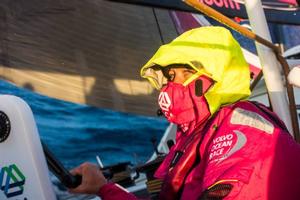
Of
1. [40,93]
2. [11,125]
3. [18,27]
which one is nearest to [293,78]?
[11,125]

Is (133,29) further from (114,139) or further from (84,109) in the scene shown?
(114,139)

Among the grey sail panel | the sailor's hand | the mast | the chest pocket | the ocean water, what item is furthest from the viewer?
the ocean water

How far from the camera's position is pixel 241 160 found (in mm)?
1035

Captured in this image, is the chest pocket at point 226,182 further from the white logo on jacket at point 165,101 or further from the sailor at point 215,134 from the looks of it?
the white logo on jacket at point 165,101

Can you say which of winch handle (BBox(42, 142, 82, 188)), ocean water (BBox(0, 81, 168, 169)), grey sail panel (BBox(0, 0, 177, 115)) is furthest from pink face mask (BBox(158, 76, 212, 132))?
ocean water (BBox(0, 81, 168, 169))

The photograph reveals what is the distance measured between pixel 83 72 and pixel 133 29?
16.8 inches

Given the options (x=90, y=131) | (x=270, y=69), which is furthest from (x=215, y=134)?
(x=90, y=131)

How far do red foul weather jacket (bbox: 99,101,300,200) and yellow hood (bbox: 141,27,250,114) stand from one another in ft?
0.17

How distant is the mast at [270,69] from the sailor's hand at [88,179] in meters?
0.41

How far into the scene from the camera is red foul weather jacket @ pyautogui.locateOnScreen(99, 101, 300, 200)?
1023 millimetres

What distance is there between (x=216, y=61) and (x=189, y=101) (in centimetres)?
10

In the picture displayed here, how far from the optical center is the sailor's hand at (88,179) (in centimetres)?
120

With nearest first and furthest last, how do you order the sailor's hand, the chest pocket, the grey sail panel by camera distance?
the chest pocket < the sailor's hand < the grey sail panel

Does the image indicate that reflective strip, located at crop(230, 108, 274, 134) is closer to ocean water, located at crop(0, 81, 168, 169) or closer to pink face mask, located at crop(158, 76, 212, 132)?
pink face mask, located at crop(158, 76, 212, 132)
